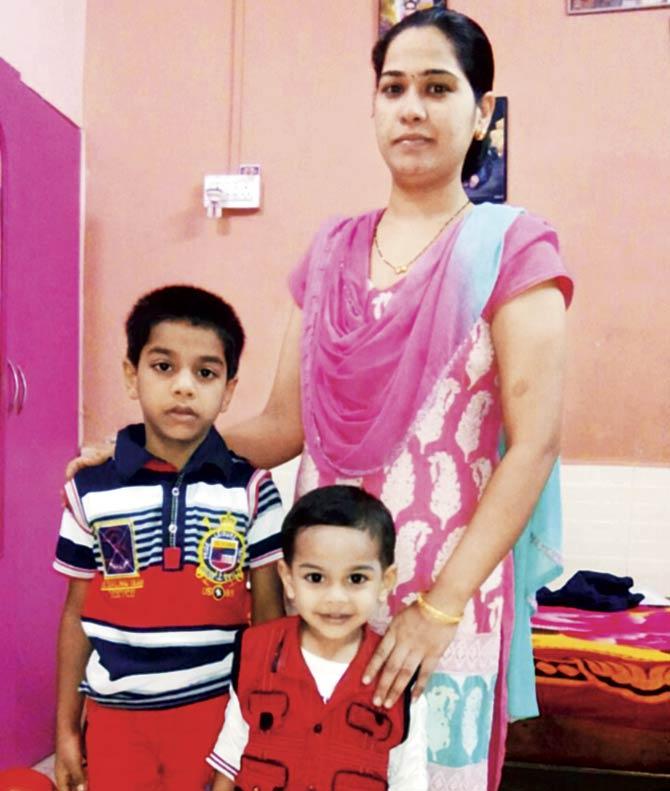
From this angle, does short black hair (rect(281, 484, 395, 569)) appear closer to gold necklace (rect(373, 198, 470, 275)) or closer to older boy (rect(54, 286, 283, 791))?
older boy (rect(54, 286, 283, 791))

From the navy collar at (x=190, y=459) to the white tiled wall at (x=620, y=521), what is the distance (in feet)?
6.00

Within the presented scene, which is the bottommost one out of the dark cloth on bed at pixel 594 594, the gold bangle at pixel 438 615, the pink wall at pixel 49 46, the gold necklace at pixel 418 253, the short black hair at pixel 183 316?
the dark cloth on bed at pixel 594 594

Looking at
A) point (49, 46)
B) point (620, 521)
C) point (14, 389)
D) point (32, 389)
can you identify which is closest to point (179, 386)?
point (14, 389)

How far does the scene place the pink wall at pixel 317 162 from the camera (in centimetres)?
275

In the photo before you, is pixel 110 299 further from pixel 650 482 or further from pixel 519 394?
pixel 519 394

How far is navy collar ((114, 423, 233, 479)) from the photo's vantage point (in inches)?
46.0

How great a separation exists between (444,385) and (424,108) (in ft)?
1.23

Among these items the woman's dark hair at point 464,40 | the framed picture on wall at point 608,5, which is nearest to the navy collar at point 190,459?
the woman's dark hair at point 464,40

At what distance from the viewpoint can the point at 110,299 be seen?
2.99 m

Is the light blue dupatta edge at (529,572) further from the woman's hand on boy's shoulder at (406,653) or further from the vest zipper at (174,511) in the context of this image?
the vest zipper at (174,511)

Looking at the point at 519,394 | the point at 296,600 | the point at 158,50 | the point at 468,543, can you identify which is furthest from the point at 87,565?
the point at 158,50

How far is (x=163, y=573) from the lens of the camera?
1139 mm

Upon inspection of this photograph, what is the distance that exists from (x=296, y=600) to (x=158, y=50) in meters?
2.47

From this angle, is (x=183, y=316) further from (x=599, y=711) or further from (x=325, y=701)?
(x=599, y=711)
